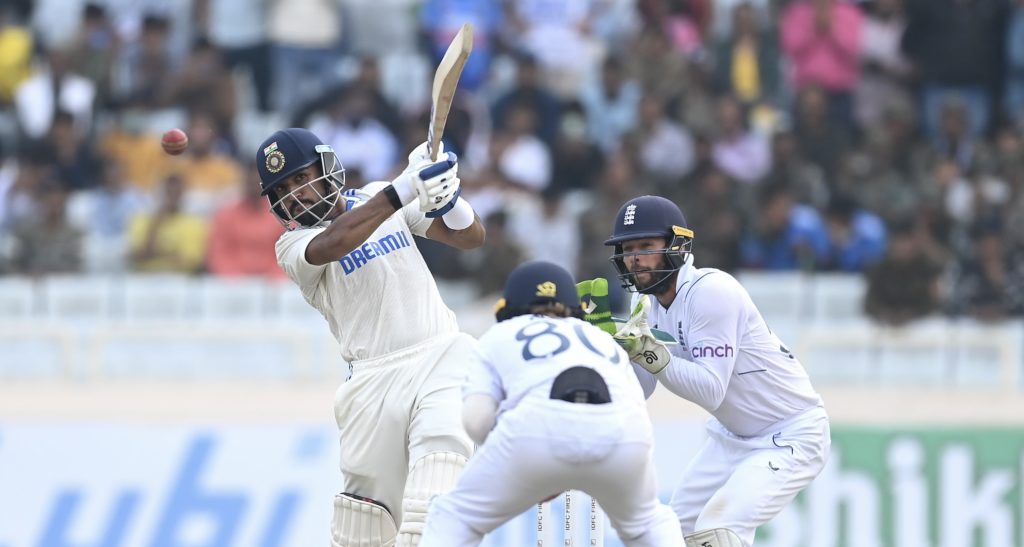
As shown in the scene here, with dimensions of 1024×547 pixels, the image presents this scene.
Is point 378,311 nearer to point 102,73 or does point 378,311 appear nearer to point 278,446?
point 278,446

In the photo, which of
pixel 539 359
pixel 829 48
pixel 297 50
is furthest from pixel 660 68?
pixel 539 359

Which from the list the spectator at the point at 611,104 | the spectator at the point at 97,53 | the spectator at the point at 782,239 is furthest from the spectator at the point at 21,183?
the spectator at the point at 782,239

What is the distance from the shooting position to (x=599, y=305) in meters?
6.68

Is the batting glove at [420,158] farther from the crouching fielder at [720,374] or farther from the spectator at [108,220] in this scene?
the spectator at [108,220]

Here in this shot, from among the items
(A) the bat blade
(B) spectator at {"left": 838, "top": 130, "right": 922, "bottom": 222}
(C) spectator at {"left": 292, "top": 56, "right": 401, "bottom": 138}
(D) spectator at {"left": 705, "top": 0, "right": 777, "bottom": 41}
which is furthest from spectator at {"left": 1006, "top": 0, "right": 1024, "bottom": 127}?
(A) the bat blade

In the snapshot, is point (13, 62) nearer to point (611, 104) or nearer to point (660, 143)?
point (611, 104)

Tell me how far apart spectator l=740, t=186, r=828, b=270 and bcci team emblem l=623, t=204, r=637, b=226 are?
594 cm

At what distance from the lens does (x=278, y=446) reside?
32.8 feet

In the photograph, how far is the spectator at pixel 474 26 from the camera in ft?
47.0

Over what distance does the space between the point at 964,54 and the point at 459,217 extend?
840 centimetres

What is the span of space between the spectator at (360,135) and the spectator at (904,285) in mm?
3933

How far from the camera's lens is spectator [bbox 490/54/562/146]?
45.4ft

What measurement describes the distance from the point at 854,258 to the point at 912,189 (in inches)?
33.6

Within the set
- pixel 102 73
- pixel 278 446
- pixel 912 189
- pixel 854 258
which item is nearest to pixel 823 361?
pixel 854 258
